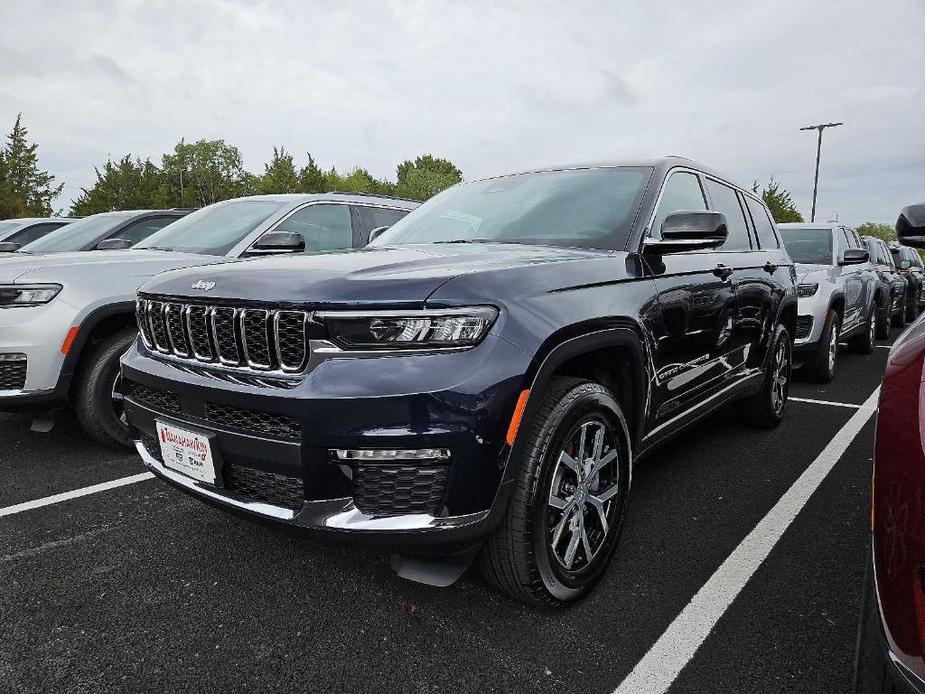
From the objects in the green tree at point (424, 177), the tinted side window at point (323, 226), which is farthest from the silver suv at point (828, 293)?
the green tree at point (424, 177)

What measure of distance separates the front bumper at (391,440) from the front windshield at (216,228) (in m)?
3.06

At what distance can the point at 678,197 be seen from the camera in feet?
10.5

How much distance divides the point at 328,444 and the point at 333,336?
0.32 m

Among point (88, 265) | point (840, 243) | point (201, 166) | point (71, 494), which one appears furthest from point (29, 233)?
point (201, 166)

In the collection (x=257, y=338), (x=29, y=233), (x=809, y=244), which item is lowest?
(x=809, y=244)

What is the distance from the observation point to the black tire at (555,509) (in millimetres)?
2012

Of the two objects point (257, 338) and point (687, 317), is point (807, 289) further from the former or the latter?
point (257, 338)

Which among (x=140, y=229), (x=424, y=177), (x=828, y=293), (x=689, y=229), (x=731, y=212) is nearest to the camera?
(x=689, y=229)

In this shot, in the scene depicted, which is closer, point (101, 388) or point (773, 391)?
point (101, 388)

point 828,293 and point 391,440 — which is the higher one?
point 391,440

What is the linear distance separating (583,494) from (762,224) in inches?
124

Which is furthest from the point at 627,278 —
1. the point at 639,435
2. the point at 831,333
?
the point at 831,333

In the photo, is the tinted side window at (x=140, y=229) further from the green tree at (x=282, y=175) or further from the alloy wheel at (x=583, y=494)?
the green tree at (x=282, y=175)

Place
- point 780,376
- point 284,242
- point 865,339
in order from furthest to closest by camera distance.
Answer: point 865,339 → point 780,376 → point 284,242
